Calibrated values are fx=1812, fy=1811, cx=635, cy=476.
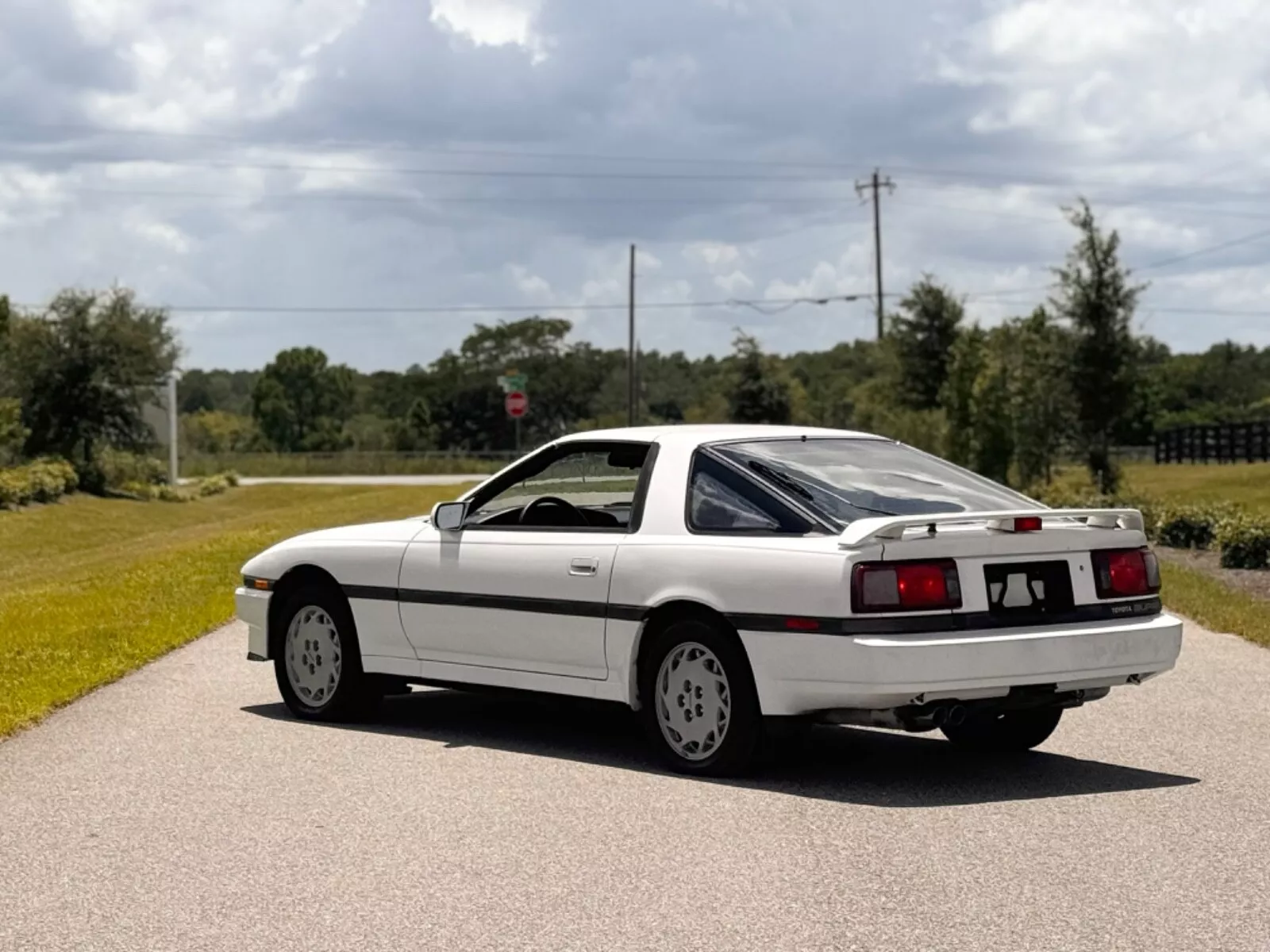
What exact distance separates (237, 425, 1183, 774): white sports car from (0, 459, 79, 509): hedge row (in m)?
30.6

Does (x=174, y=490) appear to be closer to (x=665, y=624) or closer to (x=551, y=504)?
(x=551, y=504)

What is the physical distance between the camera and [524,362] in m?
117

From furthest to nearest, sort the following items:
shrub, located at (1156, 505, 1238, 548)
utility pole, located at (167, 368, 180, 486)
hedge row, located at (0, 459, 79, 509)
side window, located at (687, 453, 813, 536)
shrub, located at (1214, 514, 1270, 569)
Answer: utility pole, located at (167, 368, 180, 486)
hedge row, located at (0, 459, 79, 509)
shrub, located at (1156, 505, 1238, 548)
shrub, located at (1214, 514, 1270, 569)
side window, located at (687, 453, 813, 536)

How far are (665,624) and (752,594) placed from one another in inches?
24.8

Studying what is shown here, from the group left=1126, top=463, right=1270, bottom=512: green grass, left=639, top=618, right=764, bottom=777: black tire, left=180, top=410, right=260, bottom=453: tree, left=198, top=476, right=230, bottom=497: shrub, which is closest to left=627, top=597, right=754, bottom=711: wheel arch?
left=639, top=618, right=764, bottom=777: black tire

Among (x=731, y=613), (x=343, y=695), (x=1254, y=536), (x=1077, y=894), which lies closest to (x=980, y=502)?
(x=731, y=613)

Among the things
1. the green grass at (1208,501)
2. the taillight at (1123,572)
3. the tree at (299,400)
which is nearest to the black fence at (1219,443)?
the green grass at (1208,501)

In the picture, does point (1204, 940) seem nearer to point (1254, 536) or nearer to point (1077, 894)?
point (1077, 894)

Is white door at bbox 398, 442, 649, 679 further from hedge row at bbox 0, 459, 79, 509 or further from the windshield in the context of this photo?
hedge row at bbox 0, 459, 79, 509

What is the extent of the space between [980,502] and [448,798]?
2727 millimetres

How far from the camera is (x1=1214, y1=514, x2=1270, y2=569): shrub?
20438 mm

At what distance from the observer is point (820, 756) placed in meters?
8.51

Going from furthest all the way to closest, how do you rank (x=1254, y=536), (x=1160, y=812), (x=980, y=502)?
(x=1254, y=536) < (x=980, y=502) < (x=1160, y=812)

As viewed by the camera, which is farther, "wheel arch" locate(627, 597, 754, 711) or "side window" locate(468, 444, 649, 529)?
"side window" locate(468, 444, 649, 529)
